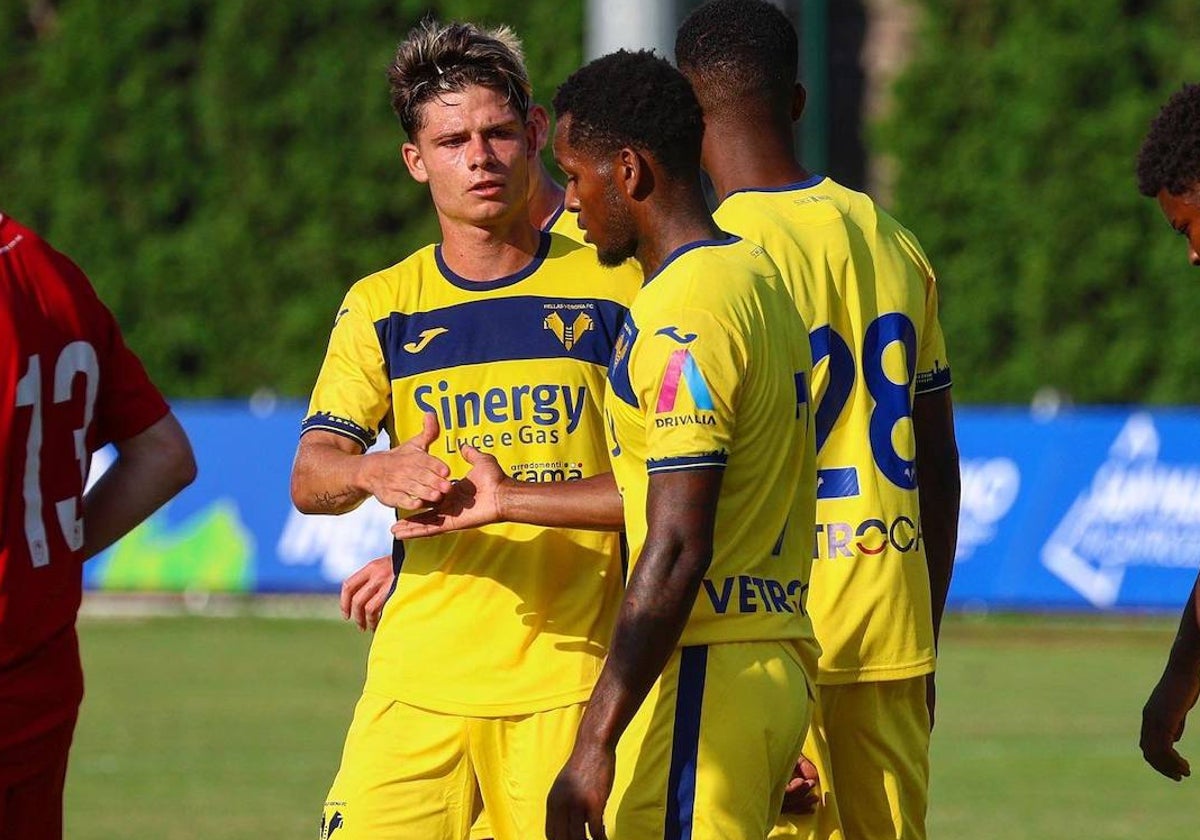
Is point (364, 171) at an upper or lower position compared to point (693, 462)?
lower

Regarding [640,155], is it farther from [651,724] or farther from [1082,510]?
[1082,510]

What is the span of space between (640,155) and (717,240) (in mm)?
248

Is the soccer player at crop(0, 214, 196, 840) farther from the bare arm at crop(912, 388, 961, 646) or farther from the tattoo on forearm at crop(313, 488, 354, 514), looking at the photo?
the bare arm at crop(912, 388, 961, 646)

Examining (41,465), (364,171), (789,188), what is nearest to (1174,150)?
(789,188)

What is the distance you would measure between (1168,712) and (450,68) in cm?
245

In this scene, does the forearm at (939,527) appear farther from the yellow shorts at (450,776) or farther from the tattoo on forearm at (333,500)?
the tattoo on forearm at (333,500)

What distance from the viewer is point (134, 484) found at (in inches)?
186

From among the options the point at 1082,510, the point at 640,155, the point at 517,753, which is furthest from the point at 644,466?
the point at 1082,510

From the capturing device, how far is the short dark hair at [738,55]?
17.6ft

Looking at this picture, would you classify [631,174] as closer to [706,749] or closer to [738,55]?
[738,55]

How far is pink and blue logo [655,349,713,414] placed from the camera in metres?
4.32

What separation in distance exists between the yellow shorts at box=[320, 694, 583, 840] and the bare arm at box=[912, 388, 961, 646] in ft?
3.58

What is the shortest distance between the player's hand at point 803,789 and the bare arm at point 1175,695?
0.88m

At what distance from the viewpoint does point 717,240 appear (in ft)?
15.1
